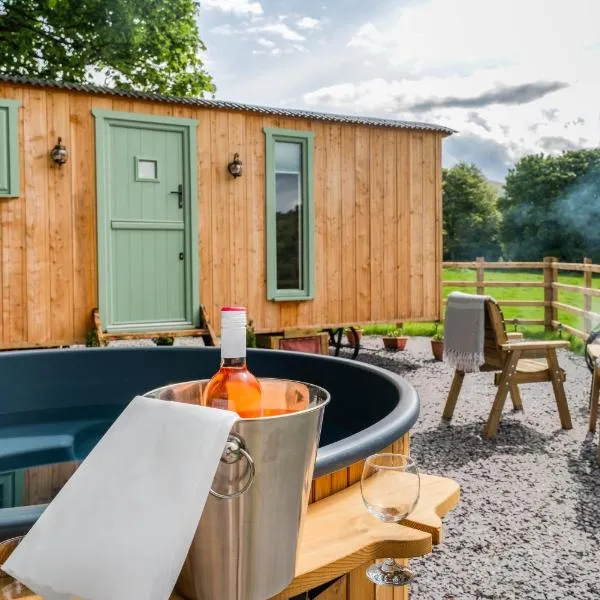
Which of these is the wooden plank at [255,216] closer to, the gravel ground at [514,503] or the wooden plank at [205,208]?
the wooden plank at [205,208]

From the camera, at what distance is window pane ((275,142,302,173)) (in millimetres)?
7973

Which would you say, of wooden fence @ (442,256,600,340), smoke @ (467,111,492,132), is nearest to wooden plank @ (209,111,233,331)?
wooden fence @ (442,256,600,340)

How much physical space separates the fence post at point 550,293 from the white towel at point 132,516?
11.3 metres

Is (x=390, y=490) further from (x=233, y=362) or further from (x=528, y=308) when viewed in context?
(x=528, y=308)

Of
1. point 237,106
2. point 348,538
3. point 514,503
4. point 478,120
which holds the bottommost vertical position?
point 514,503

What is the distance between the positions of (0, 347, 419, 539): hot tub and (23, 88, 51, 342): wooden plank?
2.86m

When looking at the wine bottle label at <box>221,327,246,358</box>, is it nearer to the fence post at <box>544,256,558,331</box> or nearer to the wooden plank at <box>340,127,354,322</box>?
the wooden plank at <box>340,127,354,322</box>

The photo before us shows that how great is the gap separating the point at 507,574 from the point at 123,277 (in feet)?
17.1

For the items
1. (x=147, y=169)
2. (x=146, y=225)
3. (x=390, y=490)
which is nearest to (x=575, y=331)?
(x=146, y=225)

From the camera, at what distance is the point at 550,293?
11.4 m

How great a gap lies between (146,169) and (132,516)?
6701mm

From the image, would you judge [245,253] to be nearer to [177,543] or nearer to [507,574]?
[507,574]

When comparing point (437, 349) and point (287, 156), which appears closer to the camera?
point (287, 156)

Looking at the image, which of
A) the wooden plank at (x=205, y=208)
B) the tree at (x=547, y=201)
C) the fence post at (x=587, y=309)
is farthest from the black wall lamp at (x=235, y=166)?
the tree at (x=547, y=201)
